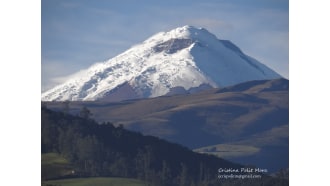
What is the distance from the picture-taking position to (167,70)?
19.3 meters

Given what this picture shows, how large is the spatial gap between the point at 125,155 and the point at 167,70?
1781mm

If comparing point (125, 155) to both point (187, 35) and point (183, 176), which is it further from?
point (187, 35)

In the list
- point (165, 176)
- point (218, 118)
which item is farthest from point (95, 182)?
point (218, 118)

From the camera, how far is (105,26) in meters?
18.8

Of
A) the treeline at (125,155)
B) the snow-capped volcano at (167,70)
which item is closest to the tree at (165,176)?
the treeline at (125,155)

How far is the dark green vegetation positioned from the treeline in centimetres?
19

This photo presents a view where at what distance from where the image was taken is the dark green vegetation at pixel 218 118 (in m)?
18.8

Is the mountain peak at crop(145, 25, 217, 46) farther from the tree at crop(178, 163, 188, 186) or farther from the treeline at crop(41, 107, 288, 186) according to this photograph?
the tree at crop(178, 163, 188, 186)

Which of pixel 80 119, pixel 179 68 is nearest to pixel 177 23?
pixel 179 68

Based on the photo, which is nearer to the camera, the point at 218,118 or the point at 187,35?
the point at 187,35

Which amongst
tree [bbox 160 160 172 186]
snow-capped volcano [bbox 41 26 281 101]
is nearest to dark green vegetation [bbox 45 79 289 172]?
snow-capped volcano [bbox 41 26 281 101]

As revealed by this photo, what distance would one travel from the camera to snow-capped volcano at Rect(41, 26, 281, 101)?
61.8 ft
